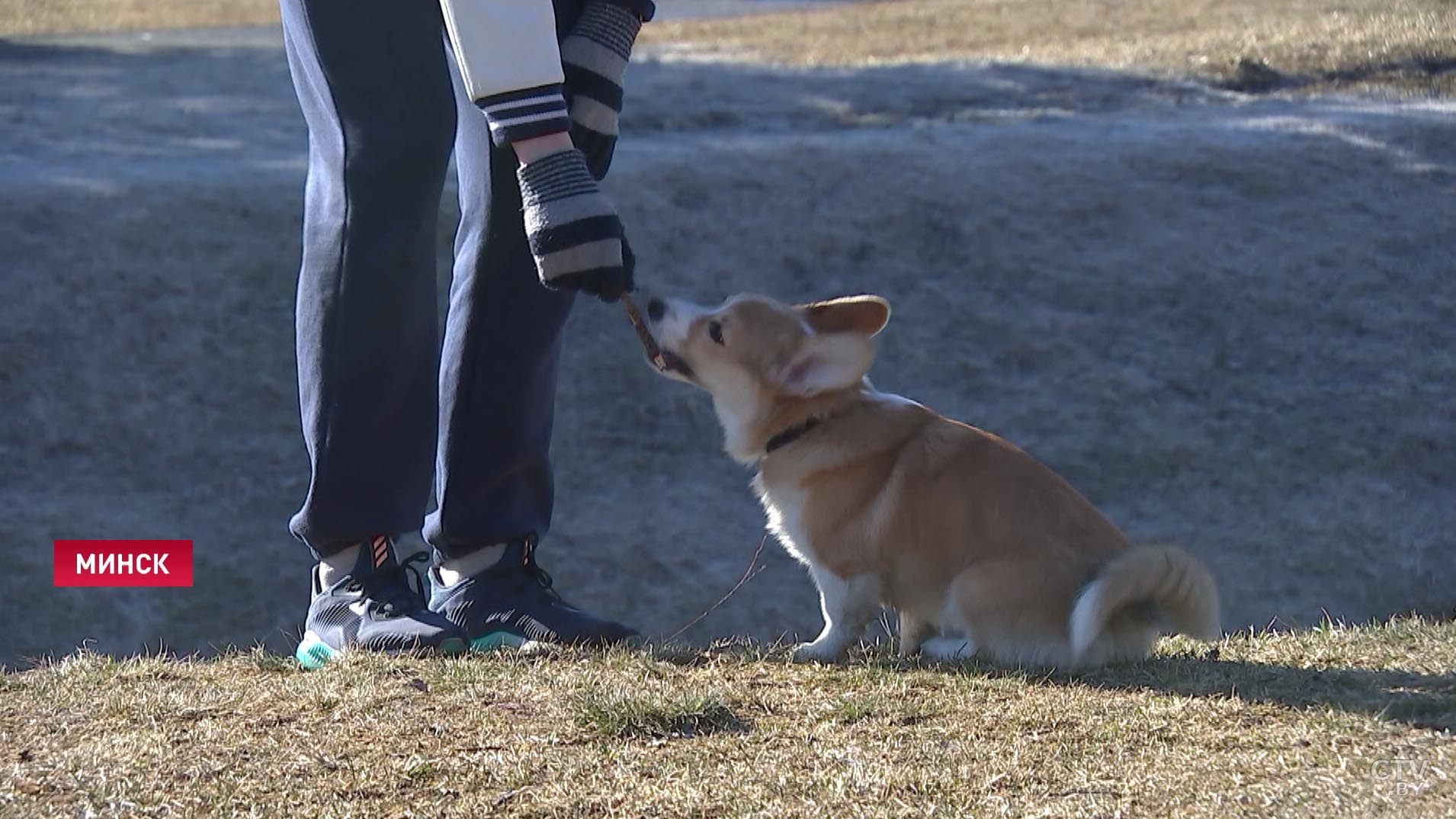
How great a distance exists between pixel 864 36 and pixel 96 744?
1420cm

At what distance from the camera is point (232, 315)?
835 centimetres

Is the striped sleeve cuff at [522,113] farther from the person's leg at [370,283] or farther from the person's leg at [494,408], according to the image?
the person's leg at [494,408]

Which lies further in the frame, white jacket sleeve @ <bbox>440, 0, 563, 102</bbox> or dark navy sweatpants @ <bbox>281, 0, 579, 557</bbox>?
dark navy sweatpants @ <bbox>281, 0, 579, 557</bbox>

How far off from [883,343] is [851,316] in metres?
4.95

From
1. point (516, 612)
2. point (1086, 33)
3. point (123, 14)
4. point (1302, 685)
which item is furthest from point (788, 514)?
point (123, 14)

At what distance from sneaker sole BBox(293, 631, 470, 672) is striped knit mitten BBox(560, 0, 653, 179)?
102 centimetres

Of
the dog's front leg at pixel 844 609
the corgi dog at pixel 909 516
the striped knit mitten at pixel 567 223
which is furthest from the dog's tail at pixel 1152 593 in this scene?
the striped knit mitten at pixel 567 223

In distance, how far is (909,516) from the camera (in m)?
3.54

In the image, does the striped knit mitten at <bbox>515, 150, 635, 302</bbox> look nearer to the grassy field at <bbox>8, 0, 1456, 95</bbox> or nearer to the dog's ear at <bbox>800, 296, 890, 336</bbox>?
the dog's ear at <bbox>800, 296, 890, 336</bbox>

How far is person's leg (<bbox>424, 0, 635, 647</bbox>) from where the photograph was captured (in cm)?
339

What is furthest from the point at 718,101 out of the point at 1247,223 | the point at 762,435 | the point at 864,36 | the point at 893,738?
the point at 893,738

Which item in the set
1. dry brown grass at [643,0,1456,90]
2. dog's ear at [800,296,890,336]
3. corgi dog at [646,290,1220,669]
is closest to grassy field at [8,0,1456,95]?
dry brown grass at [643,0,1456,90]

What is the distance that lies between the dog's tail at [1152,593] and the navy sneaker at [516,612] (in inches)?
36.0

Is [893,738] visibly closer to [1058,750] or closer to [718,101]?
[1058,750]
